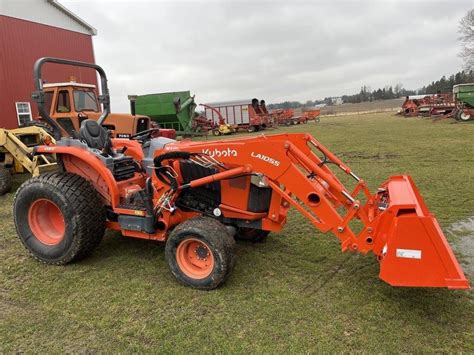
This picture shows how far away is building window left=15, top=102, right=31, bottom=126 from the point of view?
1552 cm

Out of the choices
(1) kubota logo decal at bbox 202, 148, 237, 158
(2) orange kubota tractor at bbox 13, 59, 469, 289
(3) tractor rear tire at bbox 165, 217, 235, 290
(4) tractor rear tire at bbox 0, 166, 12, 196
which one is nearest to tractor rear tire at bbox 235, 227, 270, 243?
(2) orange kubota tractor at bbox 13, 59, 469, 289

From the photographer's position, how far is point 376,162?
384 inches

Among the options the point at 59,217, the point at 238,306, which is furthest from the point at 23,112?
the point at 238,306

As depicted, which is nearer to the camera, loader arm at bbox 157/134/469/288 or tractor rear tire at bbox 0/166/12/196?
loader arm at bbox 157/134/469/288

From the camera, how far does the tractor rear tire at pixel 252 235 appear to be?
454cm

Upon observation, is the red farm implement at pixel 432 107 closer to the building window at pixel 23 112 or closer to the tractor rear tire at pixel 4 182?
the building window at pixel 23 112

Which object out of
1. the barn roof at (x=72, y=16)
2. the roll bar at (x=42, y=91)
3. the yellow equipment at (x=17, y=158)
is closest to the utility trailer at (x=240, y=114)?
the barn roof at (x=72, y=16)

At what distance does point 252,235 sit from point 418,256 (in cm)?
216

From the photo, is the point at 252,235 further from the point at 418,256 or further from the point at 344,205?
the point at 418,256

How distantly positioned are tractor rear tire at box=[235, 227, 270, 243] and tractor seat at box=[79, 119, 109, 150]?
1.92 m

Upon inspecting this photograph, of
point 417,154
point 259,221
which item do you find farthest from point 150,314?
point 417,154

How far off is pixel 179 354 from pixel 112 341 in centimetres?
55

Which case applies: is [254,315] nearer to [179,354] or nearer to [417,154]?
[179,354]

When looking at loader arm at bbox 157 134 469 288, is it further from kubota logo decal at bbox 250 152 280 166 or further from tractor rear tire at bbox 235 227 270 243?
tractor rear tire at bbox 235 227 270 243
